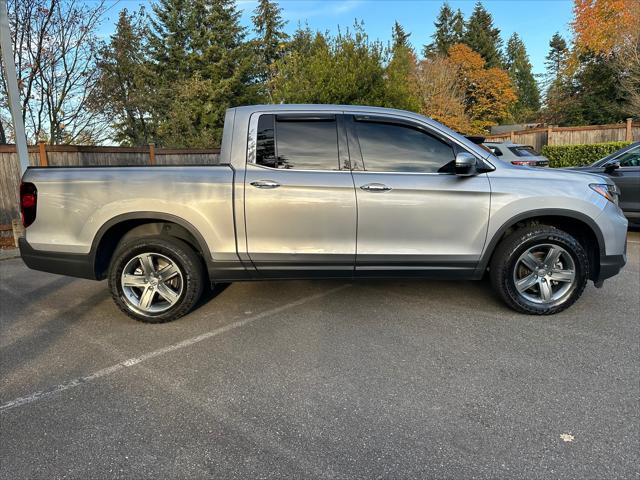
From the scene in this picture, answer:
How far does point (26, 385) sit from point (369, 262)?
9.08ft

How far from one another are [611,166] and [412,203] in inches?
207

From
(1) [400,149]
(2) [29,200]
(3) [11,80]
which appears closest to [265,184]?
(1) [400,149]

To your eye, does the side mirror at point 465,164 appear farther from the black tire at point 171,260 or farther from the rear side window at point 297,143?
the black tire at point 171,260

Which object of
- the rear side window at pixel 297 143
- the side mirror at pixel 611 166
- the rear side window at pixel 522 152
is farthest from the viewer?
the rear side window at pixel 522 152

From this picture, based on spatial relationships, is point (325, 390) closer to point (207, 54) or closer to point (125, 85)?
point (125, 85)

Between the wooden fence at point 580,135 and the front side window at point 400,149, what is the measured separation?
16.4 metres

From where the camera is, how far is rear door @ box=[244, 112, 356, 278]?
374 centimetres

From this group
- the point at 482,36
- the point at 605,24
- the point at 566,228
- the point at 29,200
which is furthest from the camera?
the point at 482,36

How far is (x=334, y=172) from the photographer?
3.80 m

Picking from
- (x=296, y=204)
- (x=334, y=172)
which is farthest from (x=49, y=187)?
(x=334, y=172)

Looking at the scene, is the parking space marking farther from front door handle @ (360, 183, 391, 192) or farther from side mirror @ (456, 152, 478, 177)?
side mirror @ (456, 152, 478, 177)

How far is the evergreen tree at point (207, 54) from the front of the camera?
26.8 m

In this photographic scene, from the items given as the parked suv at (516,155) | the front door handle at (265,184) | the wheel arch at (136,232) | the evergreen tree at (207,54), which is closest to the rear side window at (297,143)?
the front door handle at (265,184)

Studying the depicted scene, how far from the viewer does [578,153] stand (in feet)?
53.1
